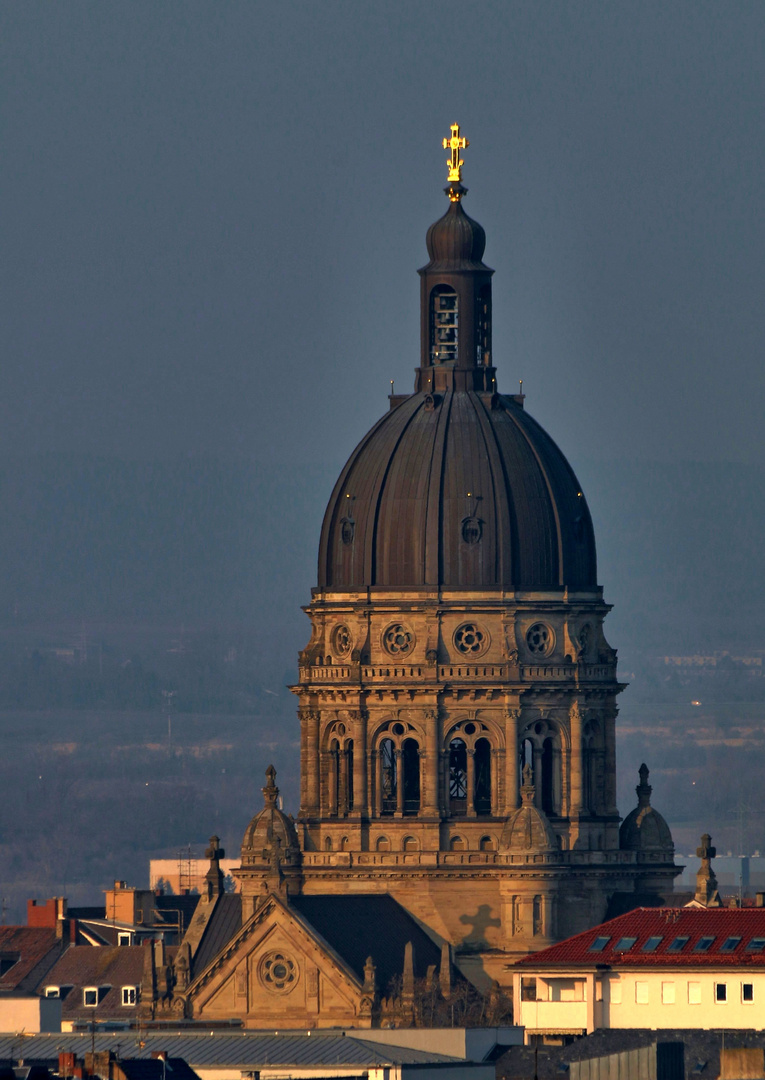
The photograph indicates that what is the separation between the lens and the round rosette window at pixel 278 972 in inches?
7156

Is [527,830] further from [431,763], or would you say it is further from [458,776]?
[458,776]

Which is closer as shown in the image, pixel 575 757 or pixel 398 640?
pixel 575 757

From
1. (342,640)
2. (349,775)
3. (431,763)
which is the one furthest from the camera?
(342,640)

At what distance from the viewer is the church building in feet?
621

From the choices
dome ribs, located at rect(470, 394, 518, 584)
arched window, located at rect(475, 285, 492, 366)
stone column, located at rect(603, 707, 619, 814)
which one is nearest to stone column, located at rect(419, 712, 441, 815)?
dome ribs, located at rect(470, 394, 518, 584)

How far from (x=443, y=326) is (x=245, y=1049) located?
39101mm

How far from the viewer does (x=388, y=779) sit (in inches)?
7603

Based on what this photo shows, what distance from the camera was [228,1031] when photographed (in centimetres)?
17100

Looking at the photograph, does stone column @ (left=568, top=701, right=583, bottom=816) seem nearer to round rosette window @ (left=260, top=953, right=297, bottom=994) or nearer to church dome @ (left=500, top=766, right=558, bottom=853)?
church dome @ (left=500, top=766, right=558, bottom=853)

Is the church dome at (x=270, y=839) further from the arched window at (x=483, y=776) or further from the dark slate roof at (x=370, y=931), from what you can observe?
the arched window at (x=483, y=776)

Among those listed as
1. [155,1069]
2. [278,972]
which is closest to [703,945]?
[278,972]

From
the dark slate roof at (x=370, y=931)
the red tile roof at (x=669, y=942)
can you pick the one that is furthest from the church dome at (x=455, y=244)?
the red tile roof at (x=669, y=942)

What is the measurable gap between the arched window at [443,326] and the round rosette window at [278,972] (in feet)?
75.2

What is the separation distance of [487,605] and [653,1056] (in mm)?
51705
